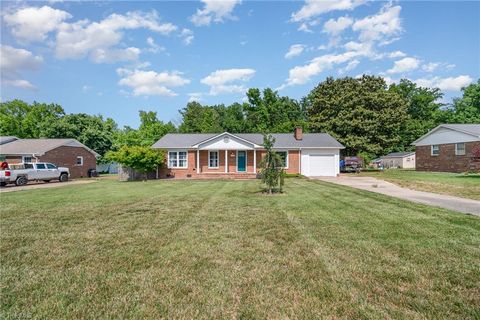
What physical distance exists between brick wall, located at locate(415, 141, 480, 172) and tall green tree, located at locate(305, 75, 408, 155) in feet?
13.5

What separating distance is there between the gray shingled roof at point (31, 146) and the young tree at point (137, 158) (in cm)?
1005

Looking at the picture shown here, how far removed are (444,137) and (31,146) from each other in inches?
1650

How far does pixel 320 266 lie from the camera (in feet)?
13.8

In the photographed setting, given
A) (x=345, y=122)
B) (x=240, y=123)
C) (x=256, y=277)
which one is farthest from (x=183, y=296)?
(x=240, y=123)

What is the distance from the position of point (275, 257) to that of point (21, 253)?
4.27m

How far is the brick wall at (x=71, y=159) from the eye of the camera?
2884 centimetres

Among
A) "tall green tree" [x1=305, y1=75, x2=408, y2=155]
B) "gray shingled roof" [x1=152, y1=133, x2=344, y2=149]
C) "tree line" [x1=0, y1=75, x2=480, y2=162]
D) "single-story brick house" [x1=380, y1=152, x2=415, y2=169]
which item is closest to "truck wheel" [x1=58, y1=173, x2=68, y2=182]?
"gray shingled roof" [x1=152, y1=133, x2=344, y2=149]

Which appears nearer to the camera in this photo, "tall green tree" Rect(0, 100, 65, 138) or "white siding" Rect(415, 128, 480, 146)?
"white siding" Rect(415, 128, 480, 146)

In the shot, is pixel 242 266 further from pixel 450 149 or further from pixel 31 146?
pixel 31 146

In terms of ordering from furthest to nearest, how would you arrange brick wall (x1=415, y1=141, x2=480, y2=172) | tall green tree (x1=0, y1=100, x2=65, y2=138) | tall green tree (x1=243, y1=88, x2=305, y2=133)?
tall green tree (x1=243, y1=88, x2=305, y2=133)
tall green tree (x1=0, y1=100, x2=65, y2=138)
brick wall (x1=415, y1=141, x2=480, y2=172)

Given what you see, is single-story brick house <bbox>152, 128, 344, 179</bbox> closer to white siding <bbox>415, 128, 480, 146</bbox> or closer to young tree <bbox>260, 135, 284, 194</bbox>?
white siding <bbox>415, 128, 480, 146</bbox>

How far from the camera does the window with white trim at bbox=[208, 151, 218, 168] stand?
89.3 feet

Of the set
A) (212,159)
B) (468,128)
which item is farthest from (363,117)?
(212,159)

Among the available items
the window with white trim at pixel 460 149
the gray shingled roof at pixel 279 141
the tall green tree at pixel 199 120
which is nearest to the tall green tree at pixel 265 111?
the tall green tree at pixel 199 120
